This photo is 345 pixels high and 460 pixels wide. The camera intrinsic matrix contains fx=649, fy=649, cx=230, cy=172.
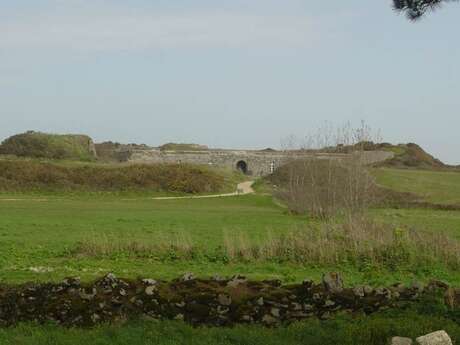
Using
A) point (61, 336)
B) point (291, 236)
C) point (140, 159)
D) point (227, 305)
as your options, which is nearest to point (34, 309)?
point (61, 336)

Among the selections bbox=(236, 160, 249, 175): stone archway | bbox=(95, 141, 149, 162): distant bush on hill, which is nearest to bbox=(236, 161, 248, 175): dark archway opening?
bbox=(236, 160, 249, 175): stone archway

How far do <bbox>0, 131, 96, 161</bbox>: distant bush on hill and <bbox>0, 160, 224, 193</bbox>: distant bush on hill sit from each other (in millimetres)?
17502

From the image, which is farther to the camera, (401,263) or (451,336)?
(401,263)

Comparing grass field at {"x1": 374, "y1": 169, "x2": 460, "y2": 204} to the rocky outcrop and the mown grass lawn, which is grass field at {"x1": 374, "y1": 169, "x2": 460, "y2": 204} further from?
the rocky outcrop

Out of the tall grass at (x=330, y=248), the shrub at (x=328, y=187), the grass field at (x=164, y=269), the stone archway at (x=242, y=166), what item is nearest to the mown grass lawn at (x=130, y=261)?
the grass field at (x=164, y=269)

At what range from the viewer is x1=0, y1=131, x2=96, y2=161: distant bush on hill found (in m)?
85.2

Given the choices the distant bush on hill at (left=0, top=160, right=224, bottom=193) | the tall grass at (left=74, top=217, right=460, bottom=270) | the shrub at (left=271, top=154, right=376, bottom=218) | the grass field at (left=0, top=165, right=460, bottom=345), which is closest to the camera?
the grass field at (left=0, top=165, right=460, bottom=345)

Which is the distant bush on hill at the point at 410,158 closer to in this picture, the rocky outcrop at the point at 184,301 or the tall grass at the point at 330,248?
the tall grass at the point at 330,248

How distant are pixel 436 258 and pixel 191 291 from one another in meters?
9.74

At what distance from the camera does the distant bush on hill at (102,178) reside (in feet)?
203

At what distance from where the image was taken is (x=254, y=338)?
8273 mm

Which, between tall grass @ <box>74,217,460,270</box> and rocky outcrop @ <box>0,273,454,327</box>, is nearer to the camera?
rocky outcrop @ <box>0,273,454,327</box>

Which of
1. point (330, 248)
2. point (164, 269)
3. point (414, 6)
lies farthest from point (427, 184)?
point (414, 6)

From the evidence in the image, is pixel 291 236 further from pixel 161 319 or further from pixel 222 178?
pixel 222 178
